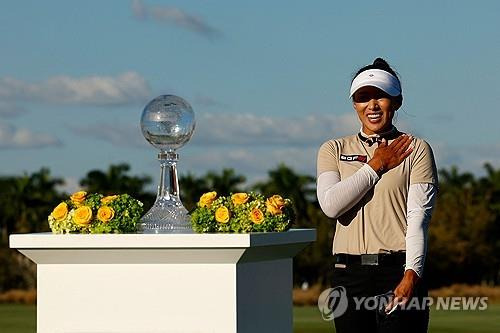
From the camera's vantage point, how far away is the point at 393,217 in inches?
240

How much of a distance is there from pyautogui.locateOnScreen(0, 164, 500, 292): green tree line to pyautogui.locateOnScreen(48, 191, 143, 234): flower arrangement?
39290mm

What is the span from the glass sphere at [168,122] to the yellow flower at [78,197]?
514 mm

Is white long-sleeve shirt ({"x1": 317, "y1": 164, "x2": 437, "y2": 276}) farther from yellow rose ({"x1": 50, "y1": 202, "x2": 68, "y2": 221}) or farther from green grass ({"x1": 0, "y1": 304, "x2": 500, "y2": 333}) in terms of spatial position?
green grass ({"x1": 0, "y1": 304, "x2": 500, "y2": 333})

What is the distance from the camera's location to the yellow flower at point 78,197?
7.00m

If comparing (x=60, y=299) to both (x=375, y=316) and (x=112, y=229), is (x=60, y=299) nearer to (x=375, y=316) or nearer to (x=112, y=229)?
(x=112, y=229)

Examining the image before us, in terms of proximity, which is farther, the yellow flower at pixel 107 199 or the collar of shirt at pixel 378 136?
the yellow flower at pixel 107 199

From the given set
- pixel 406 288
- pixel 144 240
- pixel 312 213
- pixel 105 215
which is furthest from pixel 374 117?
pixel 312 213

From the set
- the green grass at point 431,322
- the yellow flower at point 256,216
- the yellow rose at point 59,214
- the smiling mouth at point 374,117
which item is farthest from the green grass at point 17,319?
the smiling mouth at point 374,117

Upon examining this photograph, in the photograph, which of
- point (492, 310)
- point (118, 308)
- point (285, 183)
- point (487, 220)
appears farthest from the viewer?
point (285, 183)

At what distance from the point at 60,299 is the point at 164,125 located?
1.21m

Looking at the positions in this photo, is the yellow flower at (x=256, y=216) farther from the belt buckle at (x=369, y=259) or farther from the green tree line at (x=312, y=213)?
the green tree line at (x=312, y=213)

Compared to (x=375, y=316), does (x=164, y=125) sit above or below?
above

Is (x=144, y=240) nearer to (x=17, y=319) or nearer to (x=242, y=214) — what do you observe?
(x=242, y=214)

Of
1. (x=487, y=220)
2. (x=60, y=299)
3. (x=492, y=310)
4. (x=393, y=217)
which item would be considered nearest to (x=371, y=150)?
(x=393, y=217)
